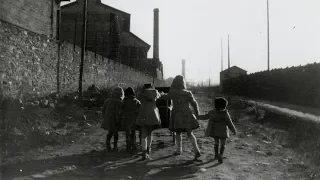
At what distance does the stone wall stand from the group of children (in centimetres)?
390

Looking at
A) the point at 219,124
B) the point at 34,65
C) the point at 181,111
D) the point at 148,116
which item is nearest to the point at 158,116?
the point at 148,116

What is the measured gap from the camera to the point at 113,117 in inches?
267

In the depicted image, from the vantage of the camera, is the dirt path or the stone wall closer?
the dirt path

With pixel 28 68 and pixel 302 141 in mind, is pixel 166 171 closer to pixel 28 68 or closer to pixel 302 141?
pixel 302 141

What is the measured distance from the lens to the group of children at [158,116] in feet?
20.2

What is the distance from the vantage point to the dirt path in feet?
16.1

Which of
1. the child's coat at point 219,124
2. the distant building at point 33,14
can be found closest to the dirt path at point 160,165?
the child's coat at point 219,124

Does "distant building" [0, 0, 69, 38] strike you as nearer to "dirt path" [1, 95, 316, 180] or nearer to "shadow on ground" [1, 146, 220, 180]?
"dirt path" [1, 95, 316, 180]

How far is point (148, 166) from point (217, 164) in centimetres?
126

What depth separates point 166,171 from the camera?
5172 mm

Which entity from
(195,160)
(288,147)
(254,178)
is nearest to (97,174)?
(195,160)

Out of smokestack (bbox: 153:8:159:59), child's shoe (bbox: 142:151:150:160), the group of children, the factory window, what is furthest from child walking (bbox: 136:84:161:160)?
smokestack (bbox: 153:8:159:59)

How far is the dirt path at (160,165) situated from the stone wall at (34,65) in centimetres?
325

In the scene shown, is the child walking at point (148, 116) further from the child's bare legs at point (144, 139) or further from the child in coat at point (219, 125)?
the child in coat at point (219, 125)
